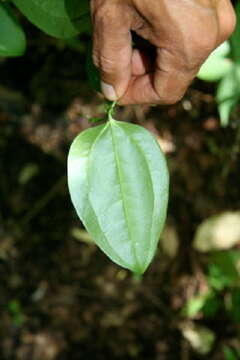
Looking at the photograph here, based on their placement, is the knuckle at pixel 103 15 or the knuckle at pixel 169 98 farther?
the knuckle at pixel 169 98

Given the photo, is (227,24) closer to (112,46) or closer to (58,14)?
(112,46)

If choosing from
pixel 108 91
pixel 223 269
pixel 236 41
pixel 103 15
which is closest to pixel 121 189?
pixel 108 91

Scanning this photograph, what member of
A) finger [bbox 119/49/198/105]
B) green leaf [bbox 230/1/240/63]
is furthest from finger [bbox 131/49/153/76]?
green leaf [bbox 230/1/240/63]

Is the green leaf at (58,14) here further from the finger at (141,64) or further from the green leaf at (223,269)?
the green leaf at (223,269)

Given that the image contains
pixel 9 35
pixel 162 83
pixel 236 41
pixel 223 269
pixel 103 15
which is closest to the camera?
pixel 103 15

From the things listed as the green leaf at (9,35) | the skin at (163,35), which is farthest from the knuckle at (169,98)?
the green leaf at (9,35)

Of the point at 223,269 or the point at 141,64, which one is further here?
the point at 223,269

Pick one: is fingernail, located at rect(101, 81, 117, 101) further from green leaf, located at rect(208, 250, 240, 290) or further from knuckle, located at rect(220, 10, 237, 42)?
green leaf, located at rect(208, 250, 240, 290)
